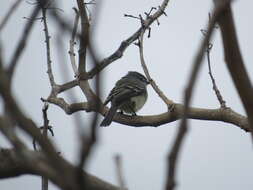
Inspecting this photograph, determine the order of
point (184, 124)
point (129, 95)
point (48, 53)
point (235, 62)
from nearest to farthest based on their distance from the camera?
point (184, 124), point (235, 62), point (48, 53), point (129, 95)

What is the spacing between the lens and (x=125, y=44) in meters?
5.44

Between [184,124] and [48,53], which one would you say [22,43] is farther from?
[48,53]

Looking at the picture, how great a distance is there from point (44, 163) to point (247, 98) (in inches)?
23.9

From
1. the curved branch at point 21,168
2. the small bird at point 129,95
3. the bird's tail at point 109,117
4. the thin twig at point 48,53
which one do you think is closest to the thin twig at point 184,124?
the curved branch at point 21,168

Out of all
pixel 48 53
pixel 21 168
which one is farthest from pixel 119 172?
pixel 48 53

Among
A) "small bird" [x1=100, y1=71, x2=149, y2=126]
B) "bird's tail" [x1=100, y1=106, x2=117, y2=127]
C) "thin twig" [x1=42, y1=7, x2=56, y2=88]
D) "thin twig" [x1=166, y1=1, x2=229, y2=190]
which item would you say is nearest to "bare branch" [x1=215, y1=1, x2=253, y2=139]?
"thin twig" [x1=166, y1=1, x2=229, y2=190]

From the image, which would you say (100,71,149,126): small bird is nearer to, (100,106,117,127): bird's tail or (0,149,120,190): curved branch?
(100,106,117,127): bird's tail

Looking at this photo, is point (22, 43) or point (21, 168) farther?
point (21, 168)

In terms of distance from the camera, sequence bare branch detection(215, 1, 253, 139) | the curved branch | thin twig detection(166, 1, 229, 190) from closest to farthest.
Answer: thin twig detection(166, 1, 229, 190)
bare branch detection(215, 1, 253, 139)
the curved branch

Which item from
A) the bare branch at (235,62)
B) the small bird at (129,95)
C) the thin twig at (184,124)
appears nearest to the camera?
the thin twig at (184,124)

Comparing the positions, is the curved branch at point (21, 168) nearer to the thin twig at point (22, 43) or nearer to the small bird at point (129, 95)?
the thin twig at point (22, 43)

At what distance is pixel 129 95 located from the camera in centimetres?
792

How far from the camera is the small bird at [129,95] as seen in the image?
757cm

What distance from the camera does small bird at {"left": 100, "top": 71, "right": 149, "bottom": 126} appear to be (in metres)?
7.57
